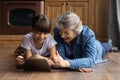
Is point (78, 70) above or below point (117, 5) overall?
below

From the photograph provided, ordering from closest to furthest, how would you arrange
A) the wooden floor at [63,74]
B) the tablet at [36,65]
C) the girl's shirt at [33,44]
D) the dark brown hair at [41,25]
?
1. the wooden floor at [63,74]
2. the tablet at [36,65]
3. the dark brown hair at [41,25]
4. the girl's shirt at [33,44]

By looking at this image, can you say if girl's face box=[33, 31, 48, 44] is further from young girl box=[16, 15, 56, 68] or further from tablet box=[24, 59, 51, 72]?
tablet box=[24, 59, 51, 72]

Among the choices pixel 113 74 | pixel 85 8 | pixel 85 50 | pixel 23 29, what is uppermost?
pixel 85 8

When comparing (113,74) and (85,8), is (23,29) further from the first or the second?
(113,74)

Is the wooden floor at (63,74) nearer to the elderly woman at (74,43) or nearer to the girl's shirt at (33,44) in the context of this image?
the elderly woman at (74,43)

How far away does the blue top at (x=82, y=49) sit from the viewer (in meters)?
2.05

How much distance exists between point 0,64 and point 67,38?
0.60 m

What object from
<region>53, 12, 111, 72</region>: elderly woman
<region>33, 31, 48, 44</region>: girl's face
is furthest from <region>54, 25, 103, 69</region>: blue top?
<region>33, 31, 48, 44</region>: girl's face

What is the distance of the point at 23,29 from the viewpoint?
3857 mm

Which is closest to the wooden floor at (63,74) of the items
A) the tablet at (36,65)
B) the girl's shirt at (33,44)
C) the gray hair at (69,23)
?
the tablet at (36,65)

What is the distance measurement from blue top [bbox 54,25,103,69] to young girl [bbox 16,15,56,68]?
6 centimetres

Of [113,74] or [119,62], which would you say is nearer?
[113,74]

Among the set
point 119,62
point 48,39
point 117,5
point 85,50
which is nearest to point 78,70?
point 85,50

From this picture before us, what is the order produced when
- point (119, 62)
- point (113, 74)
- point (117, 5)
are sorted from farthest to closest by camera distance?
1. point (117, 5)
2. point (119, 62)
3. point (113, 74)
